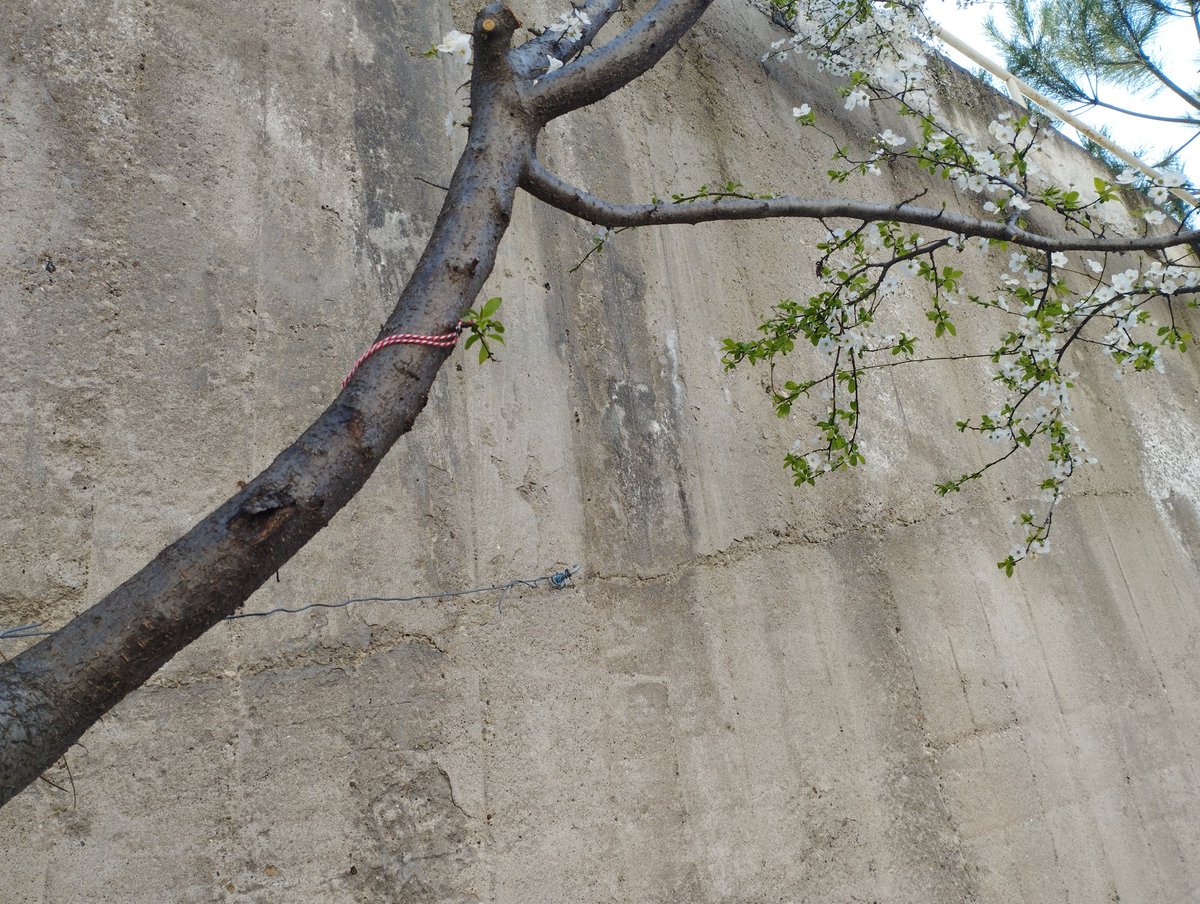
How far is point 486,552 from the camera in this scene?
8.11 feet

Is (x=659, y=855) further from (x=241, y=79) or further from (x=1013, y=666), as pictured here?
(x=241, y=79)

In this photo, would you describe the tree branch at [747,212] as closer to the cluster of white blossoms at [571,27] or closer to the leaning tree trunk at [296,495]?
the leaning tree trunk at [296,495]

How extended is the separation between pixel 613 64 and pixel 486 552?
123 cm

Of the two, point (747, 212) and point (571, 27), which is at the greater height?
point (571, 27)

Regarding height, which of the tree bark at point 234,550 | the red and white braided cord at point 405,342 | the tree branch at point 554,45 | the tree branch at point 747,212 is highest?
the tree branch at point 554,45

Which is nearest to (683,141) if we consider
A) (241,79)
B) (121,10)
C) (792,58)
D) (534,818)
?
(792,58)

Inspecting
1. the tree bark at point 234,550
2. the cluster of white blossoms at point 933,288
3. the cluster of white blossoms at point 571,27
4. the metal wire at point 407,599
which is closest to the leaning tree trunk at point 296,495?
the tree bark at point 234,550

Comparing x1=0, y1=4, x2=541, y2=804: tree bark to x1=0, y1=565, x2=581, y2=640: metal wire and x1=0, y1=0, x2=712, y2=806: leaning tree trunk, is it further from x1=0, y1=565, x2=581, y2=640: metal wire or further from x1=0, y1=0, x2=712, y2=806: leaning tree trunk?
x1=0, y1=565, x2=581, y2=640: metal wire

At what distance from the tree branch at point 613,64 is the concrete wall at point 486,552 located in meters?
0.84

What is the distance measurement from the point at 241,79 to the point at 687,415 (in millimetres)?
1607

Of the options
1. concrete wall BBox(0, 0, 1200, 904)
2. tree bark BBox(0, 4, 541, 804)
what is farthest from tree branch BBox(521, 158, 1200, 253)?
concrete wall BBox(0, 0, 1200, 904)

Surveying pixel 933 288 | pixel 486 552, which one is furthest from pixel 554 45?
pixel 933 288

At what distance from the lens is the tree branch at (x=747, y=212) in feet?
6.41

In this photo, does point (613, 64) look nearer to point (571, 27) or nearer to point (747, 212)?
point (571, 27)
